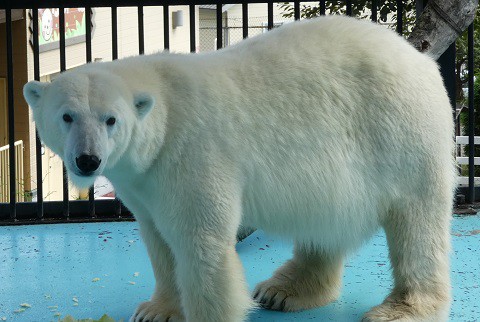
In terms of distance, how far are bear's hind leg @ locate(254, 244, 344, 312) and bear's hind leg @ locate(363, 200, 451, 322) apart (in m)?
0.34

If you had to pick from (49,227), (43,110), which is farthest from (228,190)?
(49,227)

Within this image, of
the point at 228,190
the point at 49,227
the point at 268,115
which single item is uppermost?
the point at 268,115

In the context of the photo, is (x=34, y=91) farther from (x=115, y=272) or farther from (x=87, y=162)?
(x=115, y=272)

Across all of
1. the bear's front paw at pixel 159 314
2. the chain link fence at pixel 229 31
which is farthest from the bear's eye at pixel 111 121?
the chain link fence at pixel 229 31

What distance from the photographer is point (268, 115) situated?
3.02 m

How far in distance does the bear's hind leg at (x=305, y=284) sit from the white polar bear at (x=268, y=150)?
0.36 ft

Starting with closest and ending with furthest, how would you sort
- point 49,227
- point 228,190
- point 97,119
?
point 97,119, point 228,190, point 49,227

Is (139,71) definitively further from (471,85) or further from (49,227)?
(471,85)

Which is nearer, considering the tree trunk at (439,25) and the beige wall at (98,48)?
the tree trunk at (439,25)

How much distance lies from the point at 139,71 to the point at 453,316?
1.58 m

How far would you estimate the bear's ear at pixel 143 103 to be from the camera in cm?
273

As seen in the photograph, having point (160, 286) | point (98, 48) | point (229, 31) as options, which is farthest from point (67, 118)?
point (229, 31)

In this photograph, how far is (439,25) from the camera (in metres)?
4.70

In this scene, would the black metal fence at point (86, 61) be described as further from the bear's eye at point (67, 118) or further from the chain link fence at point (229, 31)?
the chain link fence at point (229, 31)
